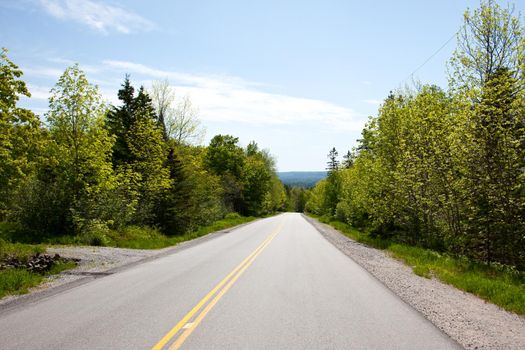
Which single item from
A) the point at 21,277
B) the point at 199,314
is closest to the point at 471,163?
the point at 199,314

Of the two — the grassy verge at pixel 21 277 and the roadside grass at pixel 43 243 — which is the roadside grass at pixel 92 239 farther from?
the grassy verge at pixel 21 277

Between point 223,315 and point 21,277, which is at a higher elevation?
point 223,315

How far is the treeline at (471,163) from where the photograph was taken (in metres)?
12.2

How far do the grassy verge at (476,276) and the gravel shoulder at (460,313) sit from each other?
0.27m

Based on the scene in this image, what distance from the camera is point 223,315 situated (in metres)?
6.67

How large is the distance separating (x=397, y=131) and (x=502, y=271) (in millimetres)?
12056

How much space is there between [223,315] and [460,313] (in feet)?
14.5

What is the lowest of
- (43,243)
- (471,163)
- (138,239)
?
(138,239)

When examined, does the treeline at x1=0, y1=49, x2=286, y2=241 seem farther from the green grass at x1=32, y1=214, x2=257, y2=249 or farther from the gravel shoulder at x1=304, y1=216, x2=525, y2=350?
the gravel shoulder at x1=304, y1=216, x2=525, y2=350

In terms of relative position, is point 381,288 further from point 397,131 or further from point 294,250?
point 397,131

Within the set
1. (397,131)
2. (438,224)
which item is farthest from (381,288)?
(397,131)

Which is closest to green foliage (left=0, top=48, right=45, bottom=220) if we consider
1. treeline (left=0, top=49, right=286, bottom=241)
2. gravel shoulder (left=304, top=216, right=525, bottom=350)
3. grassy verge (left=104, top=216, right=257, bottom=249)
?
treeline (left=0, top=49, right=286, bottom=241)

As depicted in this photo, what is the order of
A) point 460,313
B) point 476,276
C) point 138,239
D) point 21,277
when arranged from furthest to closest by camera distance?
1. point 138,239
2. point 476,276
3. point 21,277
4. point 460,313

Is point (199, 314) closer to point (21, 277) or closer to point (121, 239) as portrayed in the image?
point (21, 277)
